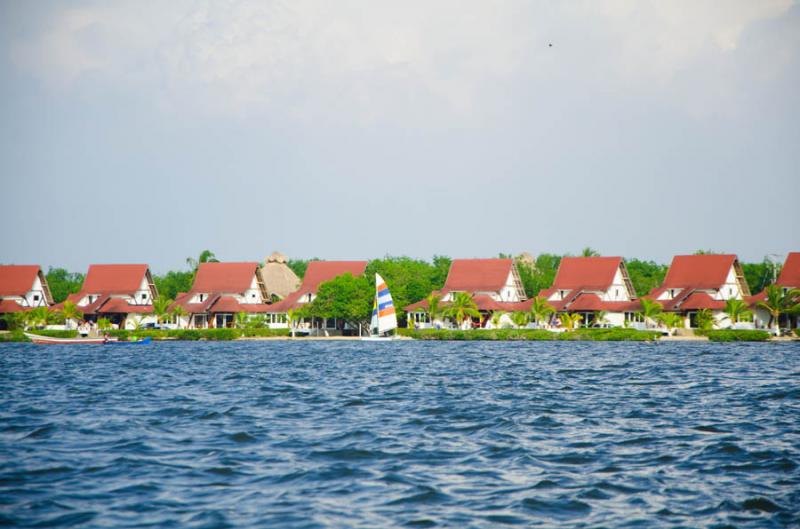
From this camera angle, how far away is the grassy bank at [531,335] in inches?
2684

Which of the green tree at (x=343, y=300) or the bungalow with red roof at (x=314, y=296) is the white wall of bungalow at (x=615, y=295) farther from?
the bungalow with red roof at (x=314, y=296)

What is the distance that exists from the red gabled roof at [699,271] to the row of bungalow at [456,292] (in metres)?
0.09

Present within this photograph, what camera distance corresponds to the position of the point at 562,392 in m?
27.3

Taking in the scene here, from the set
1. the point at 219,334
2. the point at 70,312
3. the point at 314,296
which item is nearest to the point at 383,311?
the point at 219,334

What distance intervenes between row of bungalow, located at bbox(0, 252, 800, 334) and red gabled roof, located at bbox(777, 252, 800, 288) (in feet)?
0.28

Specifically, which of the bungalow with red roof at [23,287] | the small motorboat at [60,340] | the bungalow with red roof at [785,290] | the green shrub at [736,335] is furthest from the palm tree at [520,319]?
the bungalow with red roof at [23,287]

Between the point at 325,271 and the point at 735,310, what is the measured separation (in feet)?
124

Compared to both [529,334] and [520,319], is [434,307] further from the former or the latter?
[529,334]

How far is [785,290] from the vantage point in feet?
249

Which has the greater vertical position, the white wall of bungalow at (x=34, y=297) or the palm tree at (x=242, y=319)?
the white wall of bungalow at (x=34, y=297)

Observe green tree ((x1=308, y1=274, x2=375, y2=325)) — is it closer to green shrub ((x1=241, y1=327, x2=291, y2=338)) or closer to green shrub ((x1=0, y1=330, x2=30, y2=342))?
green shrub ((x1=241, y1=327, x2=291, y2=338))

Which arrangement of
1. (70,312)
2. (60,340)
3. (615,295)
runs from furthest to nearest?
(615,295) → (70,312) → (60,340)

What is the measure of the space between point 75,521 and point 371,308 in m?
67.9

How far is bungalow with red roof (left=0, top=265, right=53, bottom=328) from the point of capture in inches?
3410
